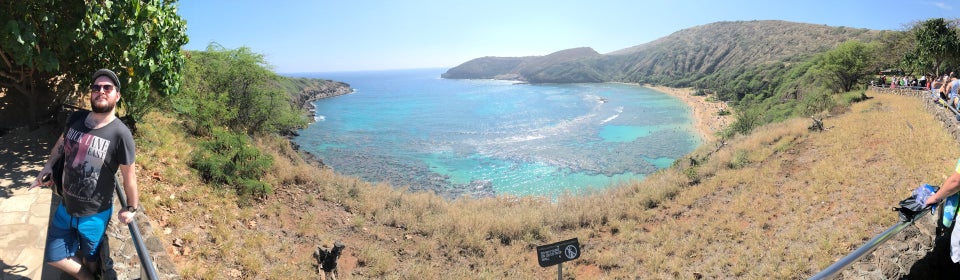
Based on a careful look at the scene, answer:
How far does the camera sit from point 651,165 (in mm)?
36375

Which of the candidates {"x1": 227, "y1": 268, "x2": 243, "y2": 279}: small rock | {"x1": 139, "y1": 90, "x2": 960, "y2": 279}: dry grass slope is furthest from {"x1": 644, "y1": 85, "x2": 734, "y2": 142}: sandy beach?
{"x1": 227, "y1": 268, "x2": 243, "y2": 279}: small rock

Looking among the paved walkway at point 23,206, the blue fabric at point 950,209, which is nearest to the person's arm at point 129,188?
the paved walkway at point 23,206

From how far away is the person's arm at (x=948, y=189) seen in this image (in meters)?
3.89

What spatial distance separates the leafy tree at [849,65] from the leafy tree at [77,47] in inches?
2251

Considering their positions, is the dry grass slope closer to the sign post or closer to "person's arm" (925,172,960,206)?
the sign post

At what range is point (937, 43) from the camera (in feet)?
105

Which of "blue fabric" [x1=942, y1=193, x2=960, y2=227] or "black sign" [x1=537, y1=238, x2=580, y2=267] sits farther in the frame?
"black sign" [x1=537, y1=238, x2=580, y2=267]

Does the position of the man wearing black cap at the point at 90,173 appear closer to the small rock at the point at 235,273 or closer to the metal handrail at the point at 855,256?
the small rock at the point at 235,273

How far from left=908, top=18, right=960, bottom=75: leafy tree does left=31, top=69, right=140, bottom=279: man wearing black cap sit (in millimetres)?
48389

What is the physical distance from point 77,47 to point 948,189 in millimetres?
12504

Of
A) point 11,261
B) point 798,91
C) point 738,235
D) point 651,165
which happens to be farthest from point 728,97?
point 11,261

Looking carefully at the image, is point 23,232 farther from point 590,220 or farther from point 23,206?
point 590,220

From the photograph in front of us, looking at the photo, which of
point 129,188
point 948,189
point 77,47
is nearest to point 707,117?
point 948,189

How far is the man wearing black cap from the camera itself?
3.74 metres
